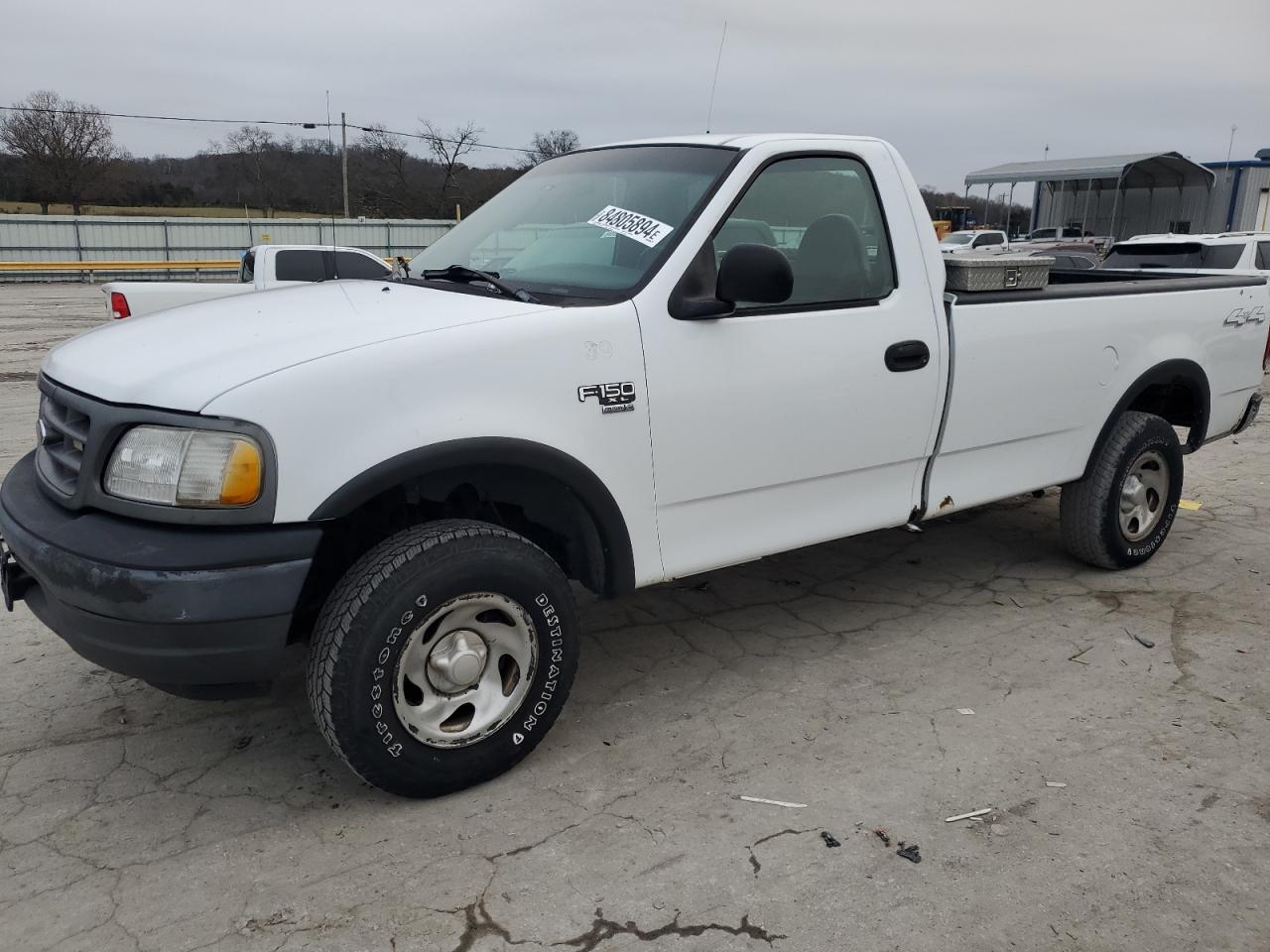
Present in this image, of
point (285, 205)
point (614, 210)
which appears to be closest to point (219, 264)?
point (285, 205)

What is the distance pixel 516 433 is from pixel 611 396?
1.17ft

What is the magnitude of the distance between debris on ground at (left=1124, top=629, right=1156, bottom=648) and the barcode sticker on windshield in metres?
2.72

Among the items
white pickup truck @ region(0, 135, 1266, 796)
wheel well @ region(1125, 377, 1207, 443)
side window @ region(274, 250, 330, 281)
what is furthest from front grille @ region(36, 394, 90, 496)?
side window @ region(274, 250, 330, 281)

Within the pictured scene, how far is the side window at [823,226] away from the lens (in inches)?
141

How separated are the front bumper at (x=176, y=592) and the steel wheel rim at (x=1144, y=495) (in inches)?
160

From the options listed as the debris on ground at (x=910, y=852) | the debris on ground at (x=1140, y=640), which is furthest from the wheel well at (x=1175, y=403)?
the debris on ground at (x=910, y=852)

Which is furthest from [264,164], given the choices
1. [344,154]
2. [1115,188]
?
[1115,188]

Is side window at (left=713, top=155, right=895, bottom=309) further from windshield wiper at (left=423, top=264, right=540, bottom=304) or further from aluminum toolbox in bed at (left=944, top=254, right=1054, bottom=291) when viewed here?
windshield wiper at (left=423, top=264, right=540, bottom=304)

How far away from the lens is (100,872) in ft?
8.82

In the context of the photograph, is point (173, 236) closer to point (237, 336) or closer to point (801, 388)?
point (237, 336)

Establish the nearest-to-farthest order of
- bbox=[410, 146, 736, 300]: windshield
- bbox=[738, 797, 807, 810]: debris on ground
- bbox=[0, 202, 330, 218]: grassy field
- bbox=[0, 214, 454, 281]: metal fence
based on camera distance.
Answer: bbox=[738, 797, 807, 810]: debris on ground < bbox=[410, 146, 736, 300]: windshield < bbox=[0, 214, 454, 281]: metal fence < bbox=[0, 202, 330, 218]: grassy field

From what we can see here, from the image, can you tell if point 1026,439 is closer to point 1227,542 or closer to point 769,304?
point 769,304

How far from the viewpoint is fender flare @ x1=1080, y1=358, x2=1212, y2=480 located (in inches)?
188

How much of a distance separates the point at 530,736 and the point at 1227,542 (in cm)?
453
